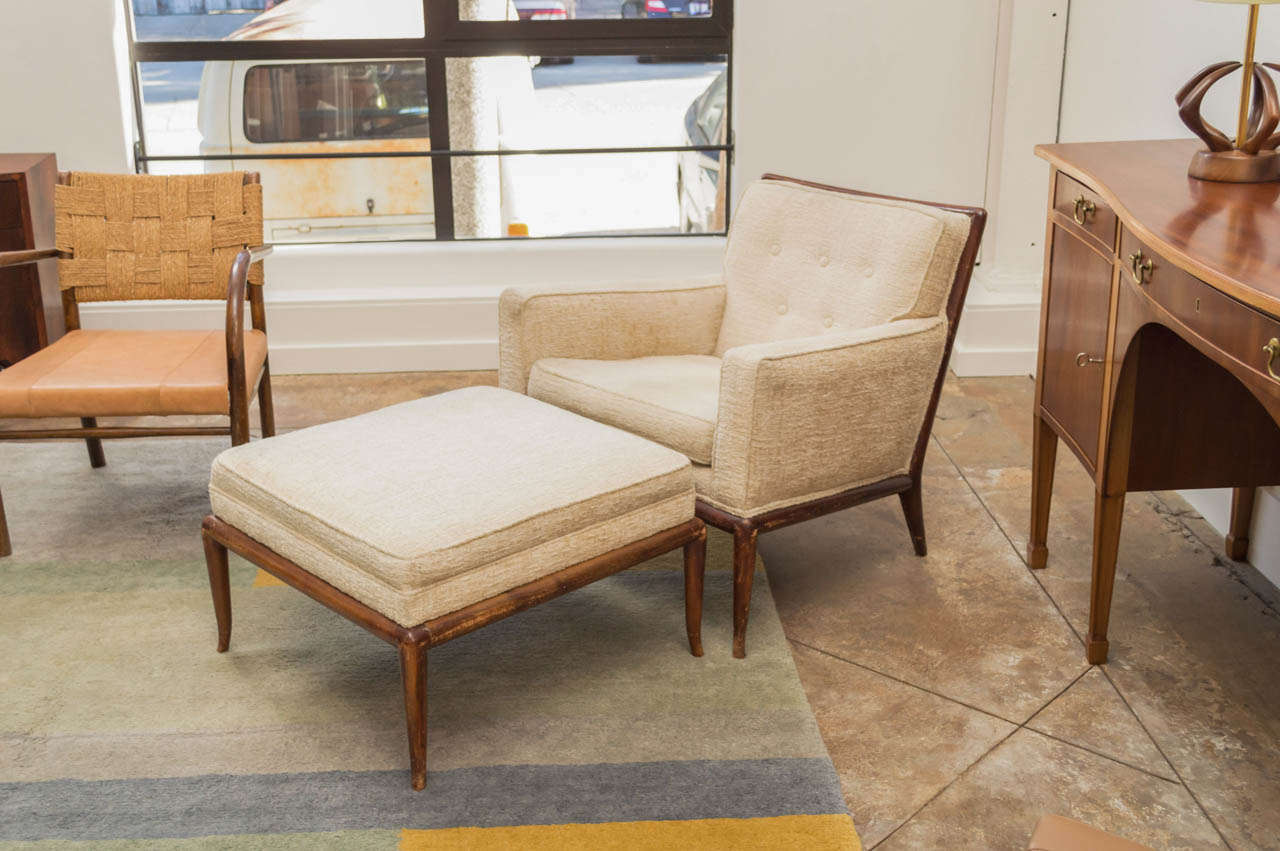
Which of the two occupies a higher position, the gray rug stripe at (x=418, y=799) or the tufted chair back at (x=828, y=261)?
the tufted chair back at (x=828, y=261)

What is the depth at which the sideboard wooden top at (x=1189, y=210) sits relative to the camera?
1.87 metres

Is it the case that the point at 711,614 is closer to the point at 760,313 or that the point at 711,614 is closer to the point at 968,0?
the point at 760,313

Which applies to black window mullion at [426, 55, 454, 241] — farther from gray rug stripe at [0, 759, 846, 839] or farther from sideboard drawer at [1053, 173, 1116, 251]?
gray rug stripe at [0, 759, 846, 839]

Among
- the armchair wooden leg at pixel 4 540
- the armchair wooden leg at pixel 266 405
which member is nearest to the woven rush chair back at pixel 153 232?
the armchair wooden leg at pixel 266 405

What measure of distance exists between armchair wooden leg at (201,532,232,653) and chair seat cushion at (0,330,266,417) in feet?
1.62

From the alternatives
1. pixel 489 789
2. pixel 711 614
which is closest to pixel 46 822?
pixel 489 789

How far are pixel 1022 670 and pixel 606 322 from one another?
1.23m

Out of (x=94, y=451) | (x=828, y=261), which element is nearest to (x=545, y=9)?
(x=828, y=261)

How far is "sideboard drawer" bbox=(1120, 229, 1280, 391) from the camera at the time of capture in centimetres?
179

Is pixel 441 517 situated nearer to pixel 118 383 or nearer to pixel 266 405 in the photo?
pixel 118 383

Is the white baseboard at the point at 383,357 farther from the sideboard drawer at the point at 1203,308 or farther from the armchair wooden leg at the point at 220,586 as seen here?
the sideboard drawer at the point at 1203,308

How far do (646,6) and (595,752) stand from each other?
2.91 m

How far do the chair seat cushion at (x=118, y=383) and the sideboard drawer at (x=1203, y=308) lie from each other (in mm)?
1936

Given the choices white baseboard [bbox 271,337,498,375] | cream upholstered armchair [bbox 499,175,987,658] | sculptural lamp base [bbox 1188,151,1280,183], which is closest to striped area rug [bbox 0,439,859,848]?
cream upholstered armchair [bbox 499,175,987,658]
